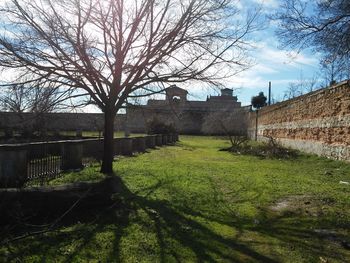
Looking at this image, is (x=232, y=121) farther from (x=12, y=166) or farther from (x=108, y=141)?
(x=12, y=166)

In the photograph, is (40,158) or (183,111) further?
(183,111)

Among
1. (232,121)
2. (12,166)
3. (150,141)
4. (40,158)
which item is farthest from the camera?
(232,121)

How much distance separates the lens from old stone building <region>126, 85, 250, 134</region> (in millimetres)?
15190

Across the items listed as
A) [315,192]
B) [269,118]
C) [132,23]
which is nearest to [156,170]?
[132,23]

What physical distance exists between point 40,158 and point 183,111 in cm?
1155

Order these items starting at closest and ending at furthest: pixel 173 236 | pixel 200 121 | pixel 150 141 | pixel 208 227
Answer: pixel 173 236 < pixel 208 227 < pixel 150 141 < pixel 200 121

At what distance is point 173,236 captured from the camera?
654cm

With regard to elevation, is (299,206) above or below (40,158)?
below

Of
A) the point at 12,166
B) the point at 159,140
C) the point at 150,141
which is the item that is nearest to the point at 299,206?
the point at 12,166

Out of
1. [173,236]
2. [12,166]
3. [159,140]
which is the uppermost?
[12,166]

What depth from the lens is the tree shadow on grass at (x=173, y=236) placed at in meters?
5.66

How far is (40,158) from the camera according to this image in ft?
41.9

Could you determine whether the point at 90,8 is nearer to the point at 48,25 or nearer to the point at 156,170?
the point at 48,25

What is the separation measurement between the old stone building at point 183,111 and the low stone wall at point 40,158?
223cm
